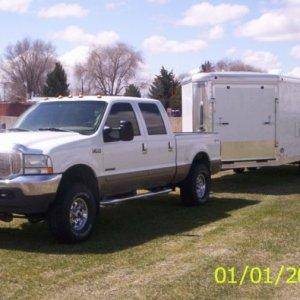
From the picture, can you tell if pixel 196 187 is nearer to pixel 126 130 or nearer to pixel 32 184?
pixel 126 130

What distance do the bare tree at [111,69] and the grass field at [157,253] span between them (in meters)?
90.7

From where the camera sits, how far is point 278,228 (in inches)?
357

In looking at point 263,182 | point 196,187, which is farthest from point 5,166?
point 263,182

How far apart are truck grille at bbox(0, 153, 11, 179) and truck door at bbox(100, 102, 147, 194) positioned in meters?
1.49

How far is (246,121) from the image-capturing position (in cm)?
1460

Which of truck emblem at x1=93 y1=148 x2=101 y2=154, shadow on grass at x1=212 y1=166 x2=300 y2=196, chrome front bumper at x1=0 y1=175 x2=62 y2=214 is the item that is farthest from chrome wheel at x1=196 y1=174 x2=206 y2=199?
chrome front bumper at x1=0 y1=175 x2=62 y2=214

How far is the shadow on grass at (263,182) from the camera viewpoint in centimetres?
1391

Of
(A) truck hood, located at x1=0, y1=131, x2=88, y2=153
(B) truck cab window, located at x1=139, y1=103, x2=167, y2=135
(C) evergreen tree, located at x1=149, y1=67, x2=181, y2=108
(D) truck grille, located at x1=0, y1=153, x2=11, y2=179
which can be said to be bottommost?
(D) truck grille, located at x1=0, y1=153, x2=11, y2=179

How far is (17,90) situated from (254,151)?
319 feet

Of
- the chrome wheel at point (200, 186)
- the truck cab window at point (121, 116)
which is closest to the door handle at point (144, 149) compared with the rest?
the truck cab window at point (121, 116)

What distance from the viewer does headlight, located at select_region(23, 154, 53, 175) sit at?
7.68 metres

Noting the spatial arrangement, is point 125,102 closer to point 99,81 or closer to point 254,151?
point 254,151

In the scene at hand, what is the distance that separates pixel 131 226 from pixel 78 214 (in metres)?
1.46

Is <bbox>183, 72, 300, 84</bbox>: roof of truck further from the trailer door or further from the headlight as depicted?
the headlight
